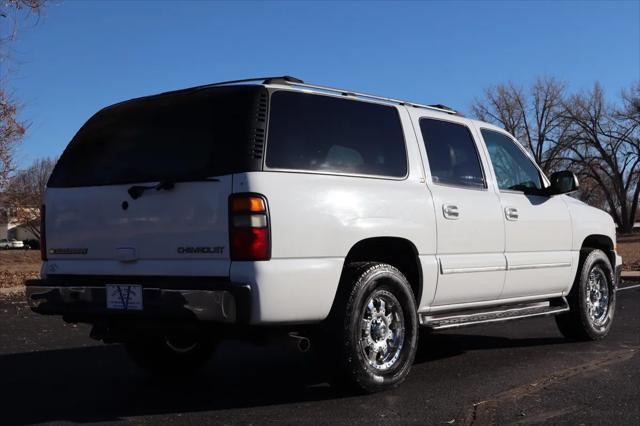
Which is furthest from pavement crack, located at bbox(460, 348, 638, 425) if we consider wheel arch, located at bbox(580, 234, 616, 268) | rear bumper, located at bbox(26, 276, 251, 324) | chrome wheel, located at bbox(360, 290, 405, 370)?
rear bumper, located at bbox(26, 276, 251, 324)

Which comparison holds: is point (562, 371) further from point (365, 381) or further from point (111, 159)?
point (111, 159)

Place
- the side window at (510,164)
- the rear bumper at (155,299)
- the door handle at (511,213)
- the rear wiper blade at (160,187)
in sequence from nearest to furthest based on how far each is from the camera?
1. the rear bumper at (155,299)
2. the rear wiper blade at (160,187)
3. the door handle at (511,213)
4. the side window at (510,164)

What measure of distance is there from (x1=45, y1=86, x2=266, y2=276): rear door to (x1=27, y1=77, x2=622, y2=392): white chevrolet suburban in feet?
0.03

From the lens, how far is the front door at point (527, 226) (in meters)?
→ 6.30

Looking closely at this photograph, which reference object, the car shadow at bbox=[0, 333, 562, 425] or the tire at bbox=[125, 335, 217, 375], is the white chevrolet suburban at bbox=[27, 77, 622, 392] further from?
the car shadow at bbox=[0, 333, 562, 425]

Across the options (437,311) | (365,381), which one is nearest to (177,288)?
(365,381)

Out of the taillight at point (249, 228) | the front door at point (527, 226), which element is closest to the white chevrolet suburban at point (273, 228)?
the taillight at point (249, 228)

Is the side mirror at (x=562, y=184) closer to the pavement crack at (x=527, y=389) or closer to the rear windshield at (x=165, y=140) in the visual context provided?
the pavement crack at (x=527, y=389)

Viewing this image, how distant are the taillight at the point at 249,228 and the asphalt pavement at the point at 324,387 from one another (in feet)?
3.37

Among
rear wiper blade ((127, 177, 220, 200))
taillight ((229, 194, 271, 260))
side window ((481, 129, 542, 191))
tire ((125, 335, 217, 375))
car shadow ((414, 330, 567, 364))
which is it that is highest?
side window ((481, 129, 542, 191))

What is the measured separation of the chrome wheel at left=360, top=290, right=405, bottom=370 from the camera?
4.93 metres

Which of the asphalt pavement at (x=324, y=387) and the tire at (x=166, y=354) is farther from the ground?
the tire at (x=166, y=354)

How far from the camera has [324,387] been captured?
527cm

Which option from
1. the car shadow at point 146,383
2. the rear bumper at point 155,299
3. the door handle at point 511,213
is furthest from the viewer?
the door handle at point 511,213
